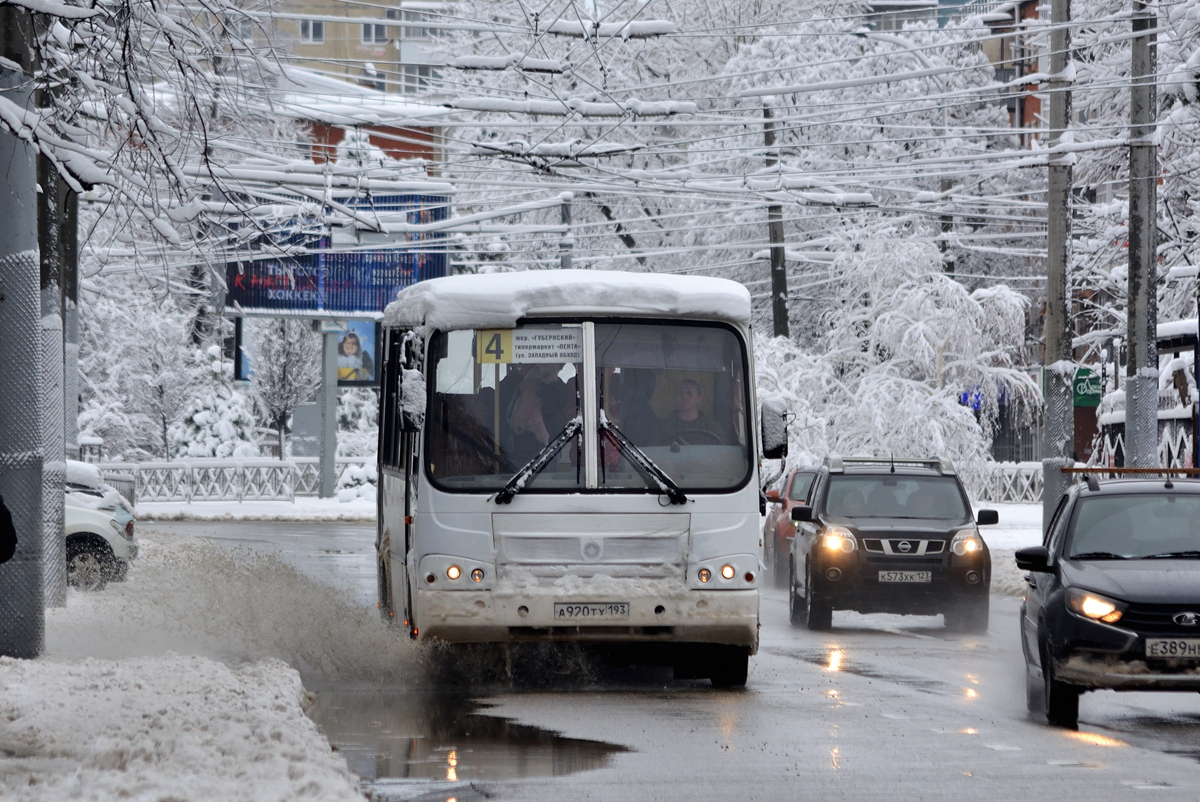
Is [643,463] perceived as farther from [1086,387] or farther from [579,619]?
[1086,387]

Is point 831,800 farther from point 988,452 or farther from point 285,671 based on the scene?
point 988,452

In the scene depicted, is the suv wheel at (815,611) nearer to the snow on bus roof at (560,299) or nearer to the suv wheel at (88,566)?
the snow on bus roof at (560,299)

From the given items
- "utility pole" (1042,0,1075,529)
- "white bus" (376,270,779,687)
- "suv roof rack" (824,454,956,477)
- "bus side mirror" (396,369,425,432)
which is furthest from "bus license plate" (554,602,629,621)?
"utility pole" (1042,0,1075,529)

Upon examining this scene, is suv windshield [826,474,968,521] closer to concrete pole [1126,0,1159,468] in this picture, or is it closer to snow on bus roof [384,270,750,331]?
concrete pole [1126,0,1159,468]

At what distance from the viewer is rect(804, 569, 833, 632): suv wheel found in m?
17.7

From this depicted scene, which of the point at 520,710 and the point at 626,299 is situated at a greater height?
the point at 626,299

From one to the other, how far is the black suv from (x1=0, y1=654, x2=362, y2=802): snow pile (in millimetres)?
7290

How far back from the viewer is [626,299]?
12234 millimetres

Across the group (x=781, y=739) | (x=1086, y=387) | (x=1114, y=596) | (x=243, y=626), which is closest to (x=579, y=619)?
(x=781, y=739)

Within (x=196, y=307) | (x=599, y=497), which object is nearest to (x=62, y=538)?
(x=599, y=497)

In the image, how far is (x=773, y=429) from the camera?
1204cm

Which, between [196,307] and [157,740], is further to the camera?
[196,307]

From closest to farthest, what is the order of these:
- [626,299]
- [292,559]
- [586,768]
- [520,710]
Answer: [586,768], [520,710], [626,299], [292,559]

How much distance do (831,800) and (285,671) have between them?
477 cm
